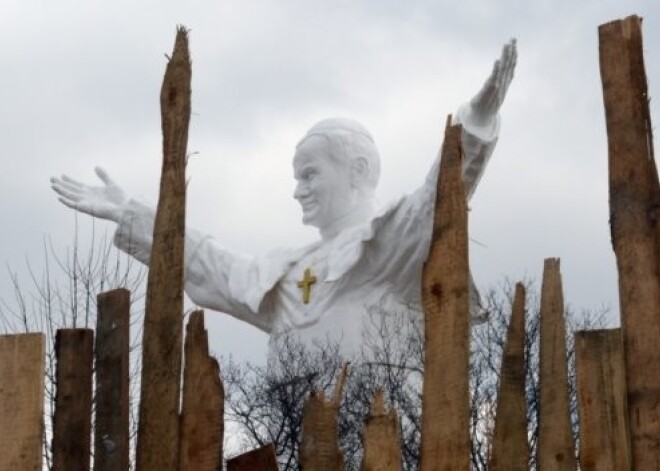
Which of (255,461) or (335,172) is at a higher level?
(335,172)

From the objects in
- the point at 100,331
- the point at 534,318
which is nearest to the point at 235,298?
the point at 534,318

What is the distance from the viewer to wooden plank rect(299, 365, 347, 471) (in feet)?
19.9

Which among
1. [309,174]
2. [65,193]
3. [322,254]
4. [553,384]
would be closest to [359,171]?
[309,174]

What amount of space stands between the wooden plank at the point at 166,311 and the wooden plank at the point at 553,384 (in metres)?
1.30

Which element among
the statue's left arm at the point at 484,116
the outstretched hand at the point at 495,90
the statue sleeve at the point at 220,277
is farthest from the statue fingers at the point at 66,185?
→ the outstretched hand at the point at 495,90

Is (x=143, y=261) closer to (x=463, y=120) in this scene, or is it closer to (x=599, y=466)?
(x=463, y=120)

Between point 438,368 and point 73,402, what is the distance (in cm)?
127

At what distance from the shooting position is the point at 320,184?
17125mm

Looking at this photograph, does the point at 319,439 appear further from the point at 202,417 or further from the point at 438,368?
the point at 438,368

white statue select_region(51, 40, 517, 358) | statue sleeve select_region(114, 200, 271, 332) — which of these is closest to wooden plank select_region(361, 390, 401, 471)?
white statue select_region(51, 40, 517, 358)

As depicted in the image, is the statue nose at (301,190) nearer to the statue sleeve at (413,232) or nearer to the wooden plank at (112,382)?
the statue sleeve at (413,232)

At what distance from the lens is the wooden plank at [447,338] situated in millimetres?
5723

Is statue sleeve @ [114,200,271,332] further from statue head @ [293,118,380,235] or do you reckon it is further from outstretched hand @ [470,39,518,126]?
outstretched hand @ [470,39,518,126]

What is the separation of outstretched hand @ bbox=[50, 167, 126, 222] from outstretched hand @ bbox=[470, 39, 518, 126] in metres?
4.22
